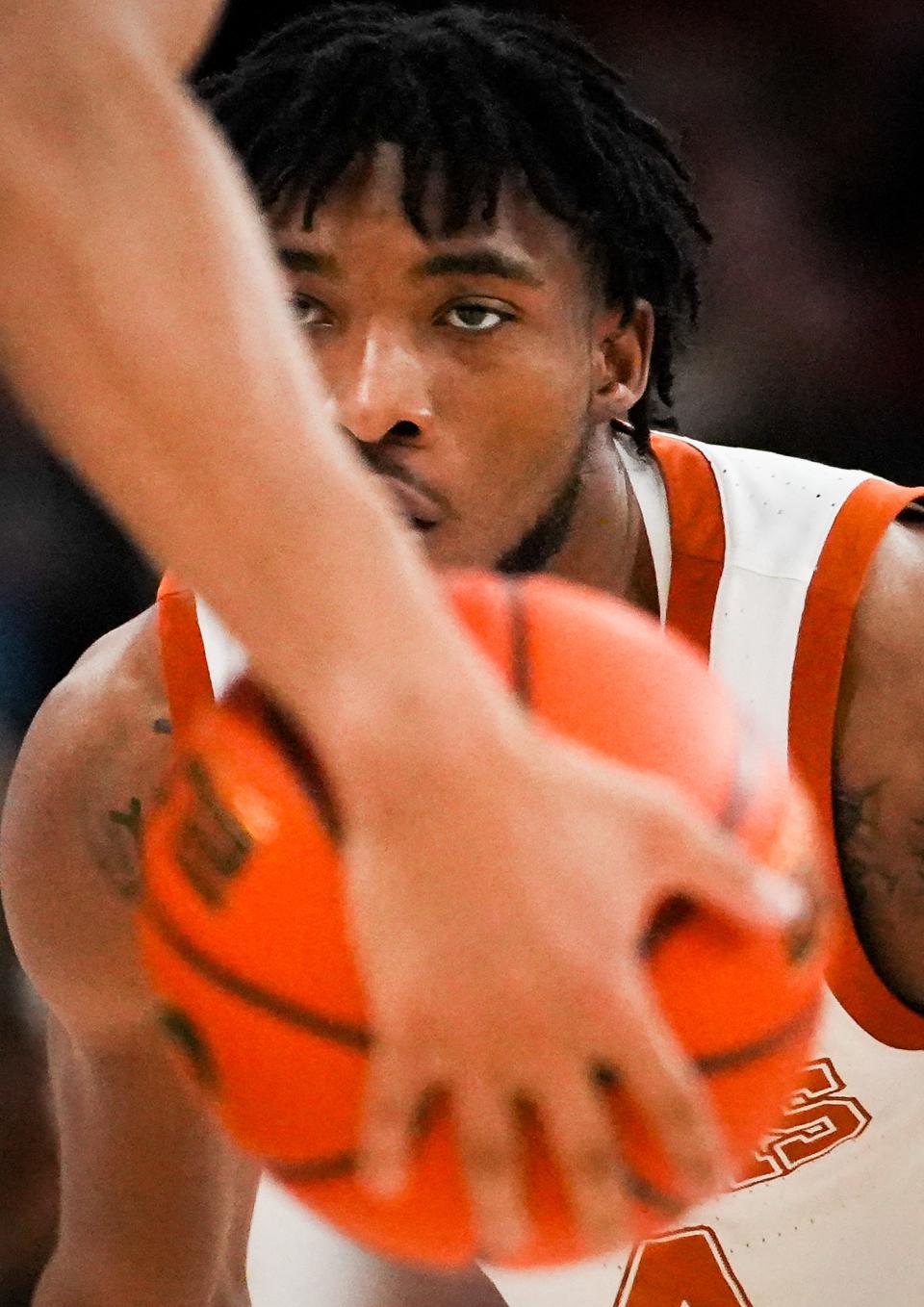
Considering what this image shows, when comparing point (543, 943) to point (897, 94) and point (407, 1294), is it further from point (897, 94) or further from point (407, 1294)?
point (897, 94)

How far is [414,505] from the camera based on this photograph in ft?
4.16

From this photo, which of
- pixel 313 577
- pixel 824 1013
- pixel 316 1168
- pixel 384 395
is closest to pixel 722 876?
pixel 313 577

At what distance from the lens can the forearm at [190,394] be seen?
481 millimetres

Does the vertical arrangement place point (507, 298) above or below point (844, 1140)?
above

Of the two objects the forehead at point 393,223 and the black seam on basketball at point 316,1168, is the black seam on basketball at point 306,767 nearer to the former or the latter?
the black seam on basketball at point 316,1168

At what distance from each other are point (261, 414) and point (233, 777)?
0.78 feet

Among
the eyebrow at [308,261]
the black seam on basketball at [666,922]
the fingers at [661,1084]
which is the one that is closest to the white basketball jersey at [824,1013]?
the eyebrow at [308,261]

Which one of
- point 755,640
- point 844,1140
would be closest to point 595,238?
point 755,640

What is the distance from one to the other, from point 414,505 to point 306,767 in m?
0.62

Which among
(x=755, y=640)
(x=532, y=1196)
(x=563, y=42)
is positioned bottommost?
(x=755, y=640)

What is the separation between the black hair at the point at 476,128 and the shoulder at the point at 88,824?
0.50 metres

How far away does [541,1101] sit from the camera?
496mm

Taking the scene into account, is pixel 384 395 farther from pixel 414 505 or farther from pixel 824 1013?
pixel 824 1013

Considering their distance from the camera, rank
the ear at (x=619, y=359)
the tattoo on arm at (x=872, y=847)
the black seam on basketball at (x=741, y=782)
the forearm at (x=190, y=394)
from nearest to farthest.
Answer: the forearm at (x=190, y=394)
the black seam on basketball at (x=741, y=782)
the tattoo on arm at (x=872, y=847)
the ear at (x=619, y=359)
